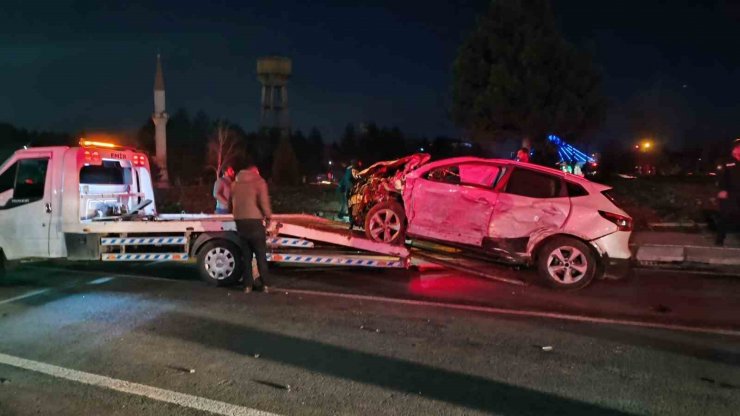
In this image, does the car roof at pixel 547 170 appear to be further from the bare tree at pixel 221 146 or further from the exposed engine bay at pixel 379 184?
the bare tree at pixel 221 146

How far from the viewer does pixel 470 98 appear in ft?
57.5

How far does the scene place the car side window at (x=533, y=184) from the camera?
8336mm

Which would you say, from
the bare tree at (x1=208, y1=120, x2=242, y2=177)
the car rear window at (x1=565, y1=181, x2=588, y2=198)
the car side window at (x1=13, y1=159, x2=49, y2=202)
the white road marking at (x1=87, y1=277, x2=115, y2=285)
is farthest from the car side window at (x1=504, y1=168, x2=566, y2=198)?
the bare tree at (x1=208, y1=120, x2=242, y2=177)

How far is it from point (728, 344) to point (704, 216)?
32.4 ft

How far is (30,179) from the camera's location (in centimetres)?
902

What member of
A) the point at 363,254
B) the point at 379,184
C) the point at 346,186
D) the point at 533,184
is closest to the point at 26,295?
the point at 363,254

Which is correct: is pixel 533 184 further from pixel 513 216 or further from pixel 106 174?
pixel 106 174

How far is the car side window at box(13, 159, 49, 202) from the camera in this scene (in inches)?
353

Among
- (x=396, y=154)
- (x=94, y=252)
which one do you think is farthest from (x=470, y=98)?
(x=396, y=154)

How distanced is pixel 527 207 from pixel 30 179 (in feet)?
23.0

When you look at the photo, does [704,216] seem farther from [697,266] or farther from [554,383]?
[554,383]

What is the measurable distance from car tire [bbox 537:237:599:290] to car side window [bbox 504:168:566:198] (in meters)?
0.63

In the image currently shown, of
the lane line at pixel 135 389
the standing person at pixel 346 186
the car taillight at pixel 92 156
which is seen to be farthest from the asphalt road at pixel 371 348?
the standing person at pixel 346 186

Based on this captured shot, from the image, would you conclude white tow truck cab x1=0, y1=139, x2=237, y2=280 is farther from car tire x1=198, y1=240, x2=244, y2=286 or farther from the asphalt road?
the asphalt road
